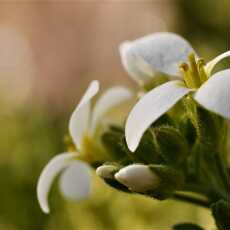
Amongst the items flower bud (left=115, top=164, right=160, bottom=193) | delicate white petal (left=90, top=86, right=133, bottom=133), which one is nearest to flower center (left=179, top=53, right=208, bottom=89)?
flower bud (left=115, top=164, right=160, bottom=193)

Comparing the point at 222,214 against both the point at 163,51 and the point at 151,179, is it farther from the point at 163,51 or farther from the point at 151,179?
the point at 163,51

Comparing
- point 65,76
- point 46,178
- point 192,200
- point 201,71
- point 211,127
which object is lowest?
point 65,76

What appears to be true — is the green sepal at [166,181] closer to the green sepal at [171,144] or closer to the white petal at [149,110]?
the green sepal at [171,144]

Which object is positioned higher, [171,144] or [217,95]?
[217,95]

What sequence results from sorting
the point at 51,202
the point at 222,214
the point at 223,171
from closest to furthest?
the point at 222,214
the point at 223,171
the point at 51,202

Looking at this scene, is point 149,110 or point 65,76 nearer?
point 149,110

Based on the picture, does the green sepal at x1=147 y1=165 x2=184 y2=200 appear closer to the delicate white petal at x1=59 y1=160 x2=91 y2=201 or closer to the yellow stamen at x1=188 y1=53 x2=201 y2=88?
the yellow stamen at x1=188 y1=53 x2=201 y2=88

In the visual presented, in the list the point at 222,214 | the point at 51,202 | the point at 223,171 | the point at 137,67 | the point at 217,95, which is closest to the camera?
the point at 217,95

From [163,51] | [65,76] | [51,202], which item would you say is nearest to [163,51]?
[163,51]
